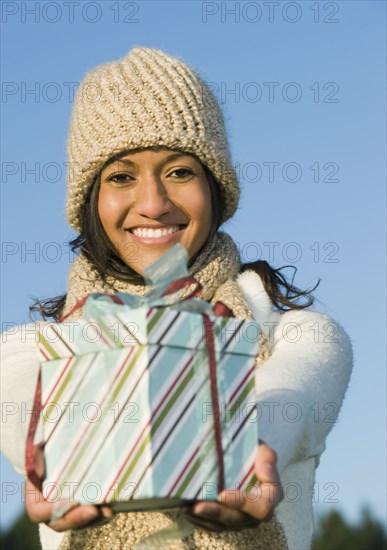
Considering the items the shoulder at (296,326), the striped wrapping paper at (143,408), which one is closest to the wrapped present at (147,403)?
the striped wrapping paper at (143,408)

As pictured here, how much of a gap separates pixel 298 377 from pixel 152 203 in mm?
602

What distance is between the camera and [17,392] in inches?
91.8

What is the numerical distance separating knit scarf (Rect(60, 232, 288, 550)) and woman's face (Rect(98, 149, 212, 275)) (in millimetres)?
84

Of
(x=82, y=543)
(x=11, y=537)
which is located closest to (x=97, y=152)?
(x=82, y=543)

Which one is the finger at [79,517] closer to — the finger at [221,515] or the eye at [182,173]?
the finger at [221,515]

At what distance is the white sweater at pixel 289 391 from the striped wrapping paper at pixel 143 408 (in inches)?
10.0

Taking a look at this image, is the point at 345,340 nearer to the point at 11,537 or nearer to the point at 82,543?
the point at 82,543

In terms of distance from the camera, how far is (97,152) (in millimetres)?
2662

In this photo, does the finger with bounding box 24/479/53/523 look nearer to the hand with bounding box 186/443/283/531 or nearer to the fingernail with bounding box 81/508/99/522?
the fingernail with bounding box 81/508/99/522

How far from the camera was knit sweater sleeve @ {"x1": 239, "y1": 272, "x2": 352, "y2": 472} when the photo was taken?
6.73 ft

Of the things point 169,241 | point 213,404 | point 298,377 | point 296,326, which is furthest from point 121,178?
point 213,404

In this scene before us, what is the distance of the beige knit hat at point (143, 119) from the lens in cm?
263

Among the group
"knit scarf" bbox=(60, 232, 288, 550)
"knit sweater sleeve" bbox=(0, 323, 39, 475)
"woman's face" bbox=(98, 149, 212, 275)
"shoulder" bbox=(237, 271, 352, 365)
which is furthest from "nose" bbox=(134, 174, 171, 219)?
"knit sweater sleeve" bbox=(0, 323, 39, 475)

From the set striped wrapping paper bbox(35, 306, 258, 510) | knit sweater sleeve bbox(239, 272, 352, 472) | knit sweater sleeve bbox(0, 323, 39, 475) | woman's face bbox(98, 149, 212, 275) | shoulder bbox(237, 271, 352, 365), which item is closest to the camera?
striped wrapping paper bbox(35, 306, 258, 510)
